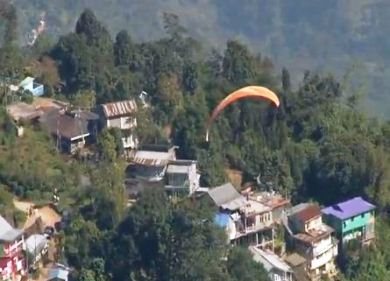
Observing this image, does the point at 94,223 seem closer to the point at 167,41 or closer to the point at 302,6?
the point at 167,41

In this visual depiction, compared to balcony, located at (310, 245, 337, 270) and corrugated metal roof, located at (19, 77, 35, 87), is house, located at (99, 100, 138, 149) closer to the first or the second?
corrugated metal roof, located at (19, 77, 35, 87)

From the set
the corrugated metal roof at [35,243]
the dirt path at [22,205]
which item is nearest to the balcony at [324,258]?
the corrugated metal roof at [35,243]

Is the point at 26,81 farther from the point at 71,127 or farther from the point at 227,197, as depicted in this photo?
the point at 227,197

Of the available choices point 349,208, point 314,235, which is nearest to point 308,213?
point 314,235

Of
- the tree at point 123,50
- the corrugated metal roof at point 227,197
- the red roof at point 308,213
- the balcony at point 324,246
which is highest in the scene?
the tree at point 123,50

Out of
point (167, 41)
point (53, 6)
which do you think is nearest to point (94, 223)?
point (167, 41)

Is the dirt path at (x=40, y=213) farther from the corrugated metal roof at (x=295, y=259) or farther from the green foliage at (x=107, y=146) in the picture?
the corrugated metal roof at (x=295, y=259)
